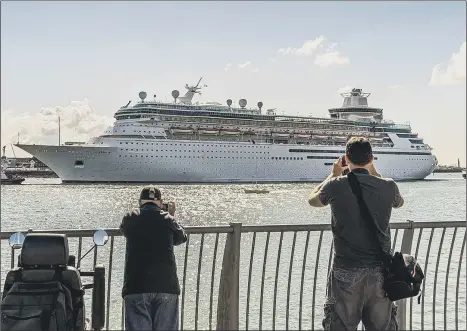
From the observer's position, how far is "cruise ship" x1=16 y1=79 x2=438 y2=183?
218 ft

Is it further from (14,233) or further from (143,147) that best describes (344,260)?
(143,147)

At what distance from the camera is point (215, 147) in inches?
2783

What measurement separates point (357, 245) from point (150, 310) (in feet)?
4.87

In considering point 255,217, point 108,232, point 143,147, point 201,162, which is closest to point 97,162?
point 143,147

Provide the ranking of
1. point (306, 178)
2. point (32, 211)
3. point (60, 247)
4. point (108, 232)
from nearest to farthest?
point (60, 247) < point (108, 232) < point (32, 211) < point (306, 178)

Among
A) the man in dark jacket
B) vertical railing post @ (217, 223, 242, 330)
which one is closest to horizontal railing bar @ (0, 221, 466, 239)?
vertical railing post @ (217, 223, 242, 330)

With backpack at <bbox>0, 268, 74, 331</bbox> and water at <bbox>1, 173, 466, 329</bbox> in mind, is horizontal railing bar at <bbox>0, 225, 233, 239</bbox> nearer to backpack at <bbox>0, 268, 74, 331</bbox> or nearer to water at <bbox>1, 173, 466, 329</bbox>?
water at <bbox>1, 173, 466, 329</bbox>

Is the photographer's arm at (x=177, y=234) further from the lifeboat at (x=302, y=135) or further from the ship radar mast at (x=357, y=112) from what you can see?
the ship radar mast at (x=357, y=112)

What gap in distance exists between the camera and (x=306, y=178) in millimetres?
77062

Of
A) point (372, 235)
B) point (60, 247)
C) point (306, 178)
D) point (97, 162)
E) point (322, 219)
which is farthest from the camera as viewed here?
point (306, 178)

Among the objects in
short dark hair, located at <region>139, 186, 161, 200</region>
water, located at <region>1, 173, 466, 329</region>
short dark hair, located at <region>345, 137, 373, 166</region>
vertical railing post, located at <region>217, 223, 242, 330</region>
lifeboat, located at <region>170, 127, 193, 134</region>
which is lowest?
water, located at <region>1, 173, 466, 329</region>

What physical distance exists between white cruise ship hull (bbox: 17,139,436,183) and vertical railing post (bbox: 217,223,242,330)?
61.8 meters

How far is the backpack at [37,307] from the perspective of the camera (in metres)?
3.55

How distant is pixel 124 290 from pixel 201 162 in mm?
65467
